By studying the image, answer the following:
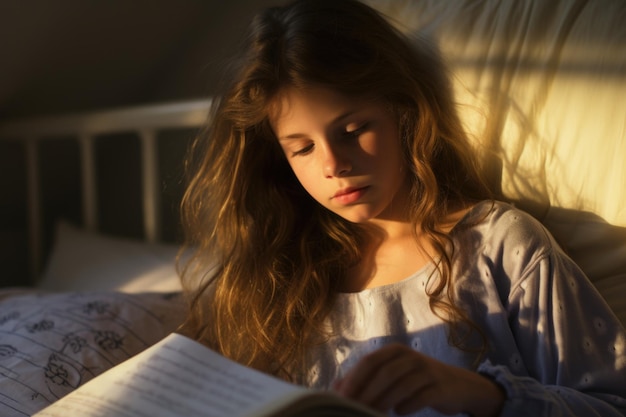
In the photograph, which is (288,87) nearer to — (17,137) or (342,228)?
(342,228)

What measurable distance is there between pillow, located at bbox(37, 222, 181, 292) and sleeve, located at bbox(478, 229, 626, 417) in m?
0.63

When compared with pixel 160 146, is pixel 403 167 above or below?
above

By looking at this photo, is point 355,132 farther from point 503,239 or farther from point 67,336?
point 67,336

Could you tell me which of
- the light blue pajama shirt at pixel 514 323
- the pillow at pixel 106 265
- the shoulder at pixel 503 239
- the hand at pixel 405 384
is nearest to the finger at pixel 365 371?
the hand at pixel 405 384

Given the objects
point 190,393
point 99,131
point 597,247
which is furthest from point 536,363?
point 99,131

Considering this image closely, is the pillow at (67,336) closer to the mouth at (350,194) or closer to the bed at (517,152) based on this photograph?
the bed at (517,152)

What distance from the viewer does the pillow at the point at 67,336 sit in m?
0.87

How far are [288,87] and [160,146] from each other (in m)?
0.98

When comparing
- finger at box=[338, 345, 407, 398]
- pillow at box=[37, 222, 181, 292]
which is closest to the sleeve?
finger at box=[338, 345, 407, 398]

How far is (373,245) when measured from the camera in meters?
0.96

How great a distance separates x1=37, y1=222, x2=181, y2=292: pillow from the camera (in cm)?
129

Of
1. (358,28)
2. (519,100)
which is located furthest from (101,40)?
(519,100)

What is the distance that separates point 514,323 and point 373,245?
0.23 meters

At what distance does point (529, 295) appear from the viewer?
762 mm
